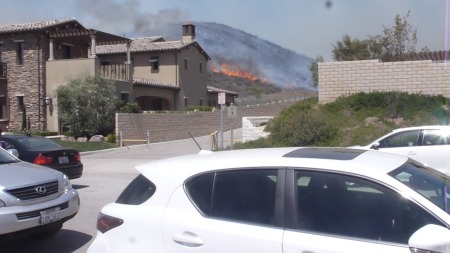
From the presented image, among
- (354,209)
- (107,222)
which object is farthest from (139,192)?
(354,209)

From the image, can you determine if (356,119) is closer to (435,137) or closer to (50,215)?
(435,137)

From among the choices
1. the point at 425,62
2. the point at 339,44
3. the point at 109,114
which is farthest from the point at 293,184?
the point at 339,44

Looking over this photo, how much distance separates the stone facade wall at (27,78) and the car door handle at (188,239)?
2882 cm

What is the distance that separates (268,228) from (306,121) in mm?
14699

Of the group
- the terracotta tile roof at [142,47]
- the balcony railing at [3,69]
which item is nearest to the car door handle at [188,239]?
the balcony railing at [3,69]

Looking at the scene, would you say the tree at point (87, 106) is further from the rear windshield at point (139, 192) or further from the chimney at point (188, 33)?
the rear windshield at point (139, 192)

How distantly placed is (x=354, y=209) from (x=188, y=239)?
116cm

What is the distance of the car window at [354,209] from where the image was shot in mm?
3260

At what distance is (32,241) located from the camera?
7.09m

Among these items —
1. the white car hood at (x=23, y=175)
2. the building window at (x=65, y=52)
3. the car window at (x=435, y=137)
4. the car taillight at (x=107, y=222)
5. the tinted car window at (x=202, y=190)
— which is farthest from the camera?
the building window at (x=65, y=52)

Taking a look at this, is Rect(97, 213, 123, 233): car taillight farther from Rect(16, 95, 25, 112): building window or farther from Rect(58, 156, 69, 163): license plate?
Rect(16, 95, 25, 112): building window

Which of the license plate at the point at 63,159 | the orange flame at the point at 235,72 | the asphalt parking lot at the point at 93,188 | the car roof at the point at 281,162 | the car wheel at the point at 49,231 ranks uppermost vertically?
the orange flame at the point at 235,72

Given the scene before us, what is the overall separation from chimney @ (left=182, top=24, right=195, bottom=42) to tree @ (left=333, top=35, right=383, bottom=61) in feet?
42.6

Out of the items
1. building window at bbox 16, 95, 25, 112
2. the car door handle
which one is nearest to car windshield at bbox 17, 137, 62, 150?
the car door handle
